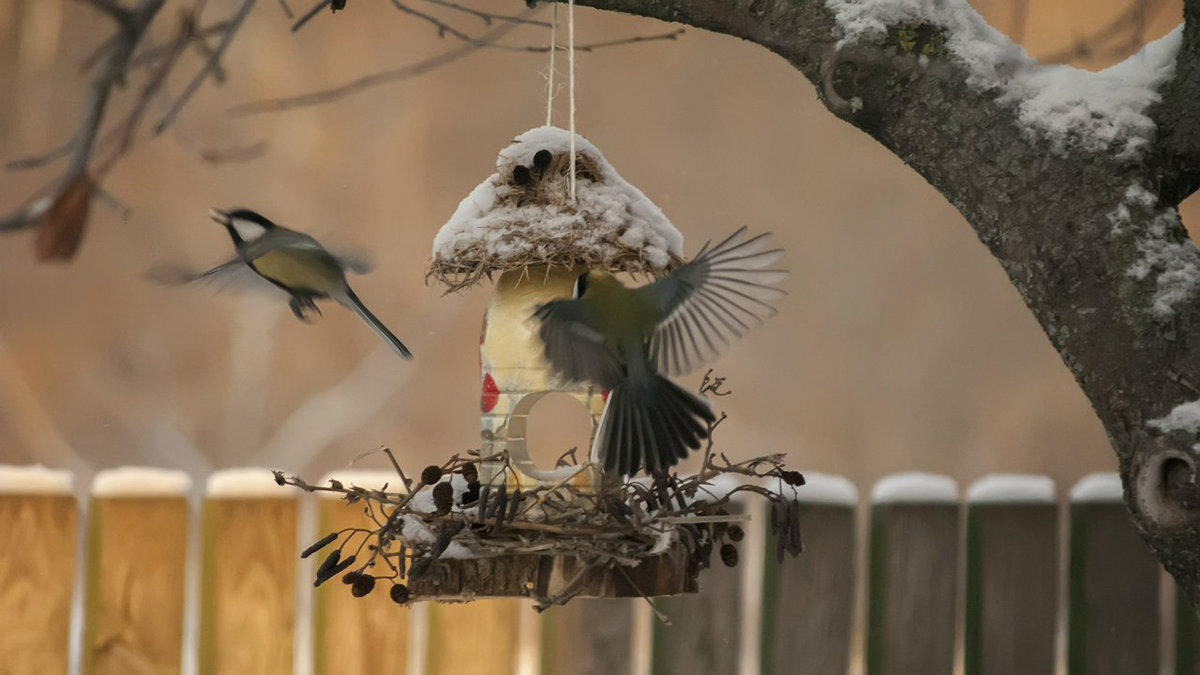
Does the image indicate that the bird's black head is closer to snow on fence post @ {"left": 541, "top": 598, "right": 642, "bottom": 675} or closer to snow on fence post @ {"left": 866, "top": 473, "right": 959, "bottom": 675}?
snow on fence post @ {"left": 541, "top": 598, "right": 642, "bottom": 675}

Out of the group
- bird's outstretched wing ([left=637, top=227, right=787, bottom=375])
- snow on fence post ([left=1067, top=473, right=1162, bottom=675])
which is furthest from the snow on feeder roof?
snow on fence post ([left=1067, top=473, right=1162, bottom=675])

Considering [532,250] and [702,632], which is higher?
[532,250]

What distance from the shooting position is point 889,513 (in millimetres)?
2152

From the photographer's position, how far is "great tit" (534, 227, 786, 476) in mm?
1234

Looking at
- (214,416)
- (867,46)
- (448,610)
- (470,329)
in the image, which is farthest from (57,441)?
(867,46)

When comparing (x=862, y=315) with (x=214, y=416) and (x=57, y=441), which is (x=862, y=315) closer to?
(x=214, y=416)

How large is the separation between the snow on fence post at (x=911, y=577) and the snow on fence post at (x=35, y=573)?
1450mm

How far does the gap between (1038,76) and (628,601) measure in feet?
3.96

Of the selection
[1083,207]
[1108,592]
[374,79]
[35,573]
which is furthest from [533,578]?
[1108,592]

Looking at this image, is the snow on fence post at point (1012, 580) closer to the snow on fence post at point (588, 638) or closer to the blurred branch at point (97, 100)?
the snow on fence post at point (588, 638)

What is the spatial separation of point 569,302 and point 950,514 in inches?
46.4

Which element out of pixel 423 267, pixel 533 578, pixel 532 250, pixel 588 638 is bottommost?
pixel 588 638

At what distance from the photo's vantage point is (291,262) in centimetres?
132

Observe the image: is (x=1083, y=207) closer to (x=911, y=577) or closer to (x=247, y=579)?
(x=911, y=577)
